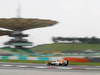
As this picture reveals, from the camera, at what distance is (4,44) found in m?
82.6

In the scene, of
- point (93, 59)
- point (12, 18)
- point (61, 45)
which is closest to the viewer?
point (93, 59)

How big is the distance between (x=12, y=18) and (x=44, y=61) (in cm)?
3580

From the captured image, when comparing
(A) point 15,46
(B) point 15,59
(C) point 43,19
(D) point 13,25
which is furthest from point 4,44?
(B) point 15,59

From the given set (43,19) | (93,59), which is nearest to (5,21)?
(43,19)

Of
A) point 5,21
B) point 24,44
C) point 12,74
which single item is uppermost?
Answer: point 5,21

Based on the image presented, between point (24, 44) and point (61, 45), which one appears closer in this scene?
point (24, 44)

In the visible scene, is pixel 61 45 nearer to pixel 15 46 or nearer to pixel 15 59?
pixel 15 46

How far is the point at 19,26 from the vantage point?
75.8m

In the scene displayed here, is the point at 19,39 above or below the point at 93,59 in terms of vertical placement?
above

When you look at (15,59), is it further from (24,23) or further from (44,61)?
(24,23)

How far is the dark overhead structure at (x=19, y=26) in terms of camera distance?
7162 cm

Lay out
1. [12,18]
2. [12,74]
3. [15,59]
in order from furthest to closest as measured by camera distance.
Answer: [12,18]
[15,59]
[12,74]

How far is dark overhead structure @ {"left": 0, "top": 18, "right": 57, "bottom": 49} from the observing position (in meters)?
71.6

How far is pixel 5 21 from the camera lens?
72.2m
